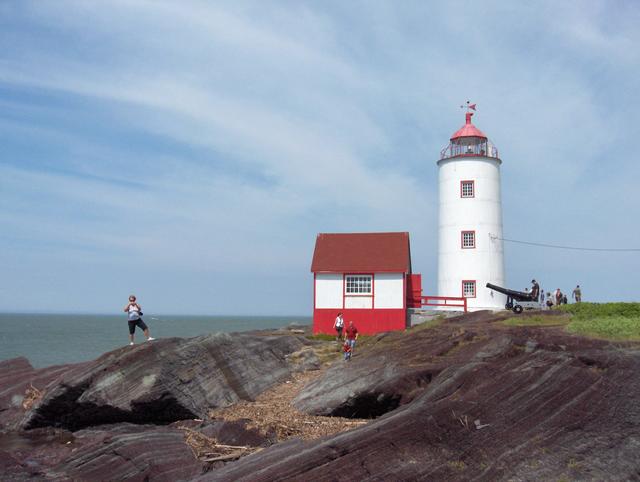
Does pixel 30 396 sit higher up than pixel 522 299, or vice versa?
pixel 522 299

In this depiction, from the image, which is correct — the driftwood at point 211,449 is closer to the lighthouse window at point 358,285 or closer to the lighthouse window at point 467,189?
the lighthouse window at point 358,285

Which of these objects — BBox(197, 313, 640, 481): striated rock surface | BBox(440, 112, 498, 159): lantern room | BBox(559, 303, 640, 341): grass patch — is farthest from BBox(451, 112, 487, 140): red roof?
BBox(197, 313, 640, 481): striated rock surface

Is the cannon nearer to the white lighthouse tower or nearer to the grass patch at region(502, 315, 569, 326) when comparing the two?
the white lighthouse tower

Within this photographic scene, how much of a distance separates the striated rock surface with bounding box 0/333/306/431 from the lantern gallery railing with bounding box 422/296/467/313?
16158mm

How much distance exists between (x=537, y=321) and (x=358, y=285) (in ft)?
37.1

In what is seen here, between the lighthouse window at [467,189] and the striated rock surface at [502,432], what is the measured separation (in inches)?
838

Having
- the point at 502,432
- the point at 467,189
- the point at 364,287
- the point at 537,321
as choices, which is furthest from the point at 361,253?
the point at 502,432

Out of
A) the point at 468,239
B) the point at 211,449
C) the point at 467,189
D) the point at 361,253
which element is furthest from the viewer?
the point at 467,189

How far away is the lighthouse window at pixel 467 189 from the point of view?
3325cm

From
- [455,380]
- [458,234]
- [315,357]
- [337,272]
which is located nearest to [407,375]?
[455,380]

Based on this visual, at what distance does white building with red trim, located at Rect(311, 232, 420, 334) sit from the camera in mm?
30891

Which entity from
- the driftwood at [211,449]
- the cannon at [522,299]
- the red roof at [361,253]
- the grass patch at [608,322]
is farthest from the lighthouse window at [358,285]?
the driftwood at [211,449]

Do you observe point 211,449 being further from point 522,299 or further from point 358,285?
point 522,299

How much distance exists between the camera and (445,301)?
32.1 m
